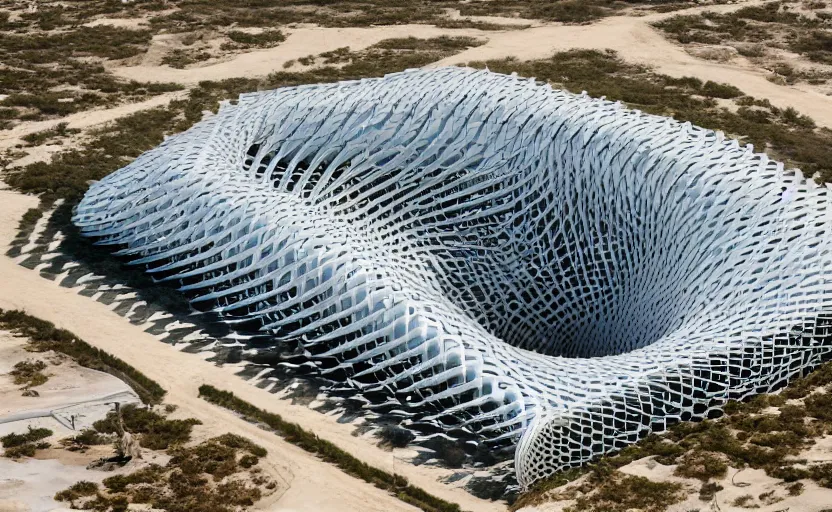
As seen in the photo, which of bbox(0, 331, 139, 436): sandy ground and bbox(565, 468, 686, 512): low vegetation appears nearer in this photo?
bbox(565, 468, 686, 512): low vegetation

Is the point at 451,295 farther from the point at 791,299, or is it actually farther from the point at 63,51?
the point at 63,51

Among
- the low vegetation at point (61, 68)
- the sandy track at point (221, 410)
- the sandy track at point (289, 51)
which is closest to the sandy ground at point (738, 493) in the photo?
the sandy track at point (221, 410)

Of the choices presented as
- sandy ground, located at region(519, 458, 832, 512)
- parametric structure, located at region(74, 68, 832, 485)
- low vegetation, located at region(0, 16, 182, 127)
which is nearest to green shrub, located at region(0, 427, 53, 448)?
parametric structure, located at region(74, 68, 832, 485)

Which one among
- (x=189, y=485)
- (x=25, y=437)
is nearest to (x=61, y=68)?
(x=25, y=437)

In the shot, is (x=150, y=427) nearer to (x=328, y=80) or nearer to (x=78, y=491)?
(x=78, y=491)

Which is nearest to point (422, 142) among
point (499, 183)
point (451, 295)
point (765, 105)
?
point (499, 183)

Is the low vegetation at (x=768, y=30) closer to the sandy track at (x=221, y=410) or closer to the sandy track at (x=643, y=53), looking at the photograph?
the sandy track at (x=643, y=53)

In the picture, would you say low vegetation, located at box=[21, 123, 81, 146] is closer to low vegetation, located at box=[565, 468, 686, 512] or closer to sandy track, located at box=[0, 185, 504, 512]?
sandy track, located at box=[0, 185, 504, 512]
